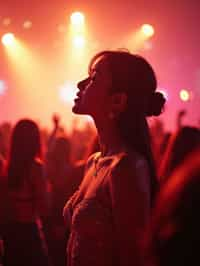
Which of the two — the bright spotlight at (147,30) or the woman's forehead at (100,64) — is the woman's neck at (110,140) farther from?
the bright spotlight at (147,30)

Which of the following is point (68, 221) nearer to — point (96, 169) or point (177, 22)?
point (96, 169)

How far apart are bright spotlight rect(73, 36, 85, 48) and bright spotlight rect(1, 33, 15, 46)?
2.11m

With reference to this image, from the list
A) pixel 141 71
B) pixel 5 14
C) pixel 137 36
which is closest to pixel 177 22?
pixel 137 36

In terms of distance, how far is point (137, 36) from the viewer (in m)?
17.1

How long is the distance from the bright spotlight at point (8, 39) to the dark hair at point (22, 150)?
13.2 metres

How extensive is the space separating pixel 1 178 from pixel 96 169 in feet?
5.74

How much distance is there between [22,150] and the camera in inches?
159

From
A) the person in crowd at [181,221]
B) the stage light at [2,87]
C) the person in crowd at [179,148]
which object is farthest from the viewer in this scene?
the stage light at [2,87]

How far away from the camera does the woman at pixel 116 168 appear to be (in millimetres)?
2088

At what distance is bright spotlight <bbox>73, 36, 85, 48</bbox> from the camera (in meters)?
17.1

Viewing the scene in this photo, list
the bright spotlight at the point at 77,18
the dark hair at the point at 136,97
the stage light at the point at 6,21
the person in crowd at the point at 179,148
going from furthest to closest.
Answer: the stage light at the point at 6,21 < the bright spotlight at the point at 77,18 < the person in crowd at the point at 179,148 < the dark hair at the point at 136,97

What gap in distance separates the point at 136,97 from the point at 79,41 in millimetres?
15277

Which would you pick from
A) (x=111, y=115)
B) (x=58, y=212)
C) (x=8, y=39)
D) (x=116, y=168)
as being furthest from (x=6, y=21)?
(x=116, y=168)

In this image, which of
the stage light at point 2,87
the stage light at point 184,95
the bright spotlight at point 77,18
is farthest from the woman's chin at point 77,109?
the stage light at point 2,87
